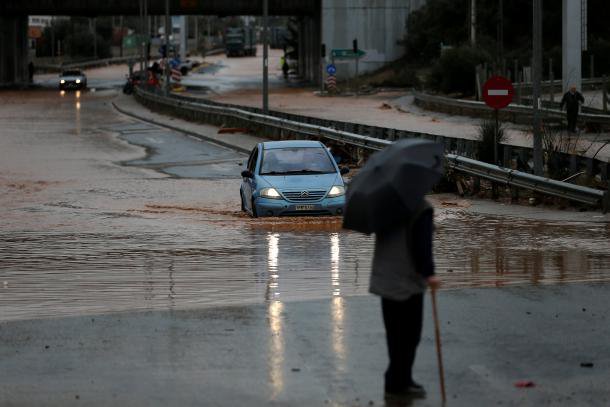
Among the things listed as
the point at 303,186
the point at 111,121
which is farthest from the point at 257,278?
the point at 111,121

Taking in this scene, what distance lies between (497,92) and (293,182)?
6.34 meters

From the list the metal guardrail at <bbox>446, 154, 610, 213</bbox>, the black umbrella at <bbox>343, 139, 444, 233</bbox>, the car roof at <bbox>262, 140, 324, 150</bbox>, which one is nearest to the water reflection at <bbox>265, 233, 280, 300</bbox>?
the car roof at <bbox>262, 140, 324, 150</bbox>

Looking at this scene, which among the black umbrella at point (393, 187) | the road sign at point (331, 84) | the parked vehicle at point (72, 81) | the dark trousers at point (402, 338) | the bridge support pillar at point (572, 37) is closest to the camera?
the black umbrella at point (393, 187)

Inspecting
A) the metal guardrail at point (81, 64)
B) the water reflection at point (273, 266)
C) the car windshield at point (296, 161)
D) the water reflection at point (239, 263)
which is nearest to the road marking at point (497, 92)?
the car windshield at point (296, 161)

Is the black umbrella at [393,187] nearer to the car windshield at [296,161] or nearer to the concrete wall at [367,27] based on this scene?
the car windshield at [296,161]

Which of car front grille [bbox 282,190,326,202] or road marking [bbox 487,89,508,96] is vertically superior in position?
road marking [bbox 487,89,508,96]

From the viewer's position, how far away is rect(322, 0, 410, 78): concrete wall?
3782 inches

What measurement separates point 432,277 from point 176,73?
89863 mm

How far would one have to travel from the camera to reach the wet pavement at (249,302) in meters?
9.24

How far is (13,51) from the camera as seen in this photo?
342ft

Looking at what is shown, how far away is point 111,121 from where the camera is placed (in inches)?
2313

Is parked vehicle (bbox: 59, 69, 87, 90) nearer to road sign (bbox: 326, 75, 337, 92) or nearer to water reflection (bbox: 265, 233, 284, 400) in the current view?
road sign (bbox: 326, 75, 337, 92)

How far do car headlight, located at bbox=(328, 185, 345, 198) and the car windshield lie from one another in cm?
65

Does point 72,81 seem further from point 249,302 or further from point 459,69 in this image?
point 249,302
